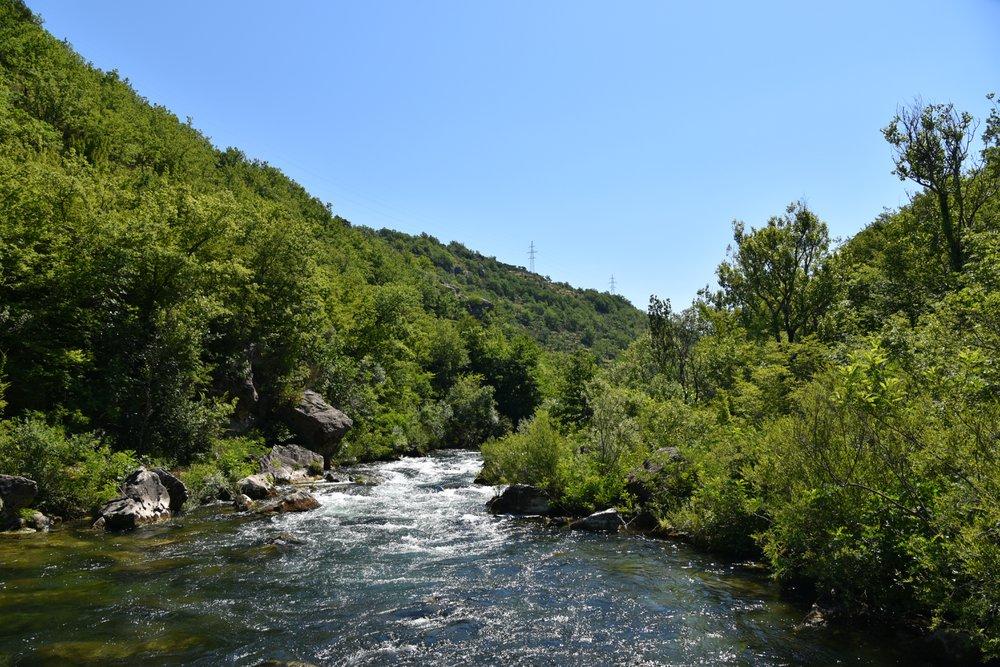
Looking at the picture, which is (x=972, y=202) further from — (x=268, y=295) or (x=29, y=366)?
(x=29, y=366)

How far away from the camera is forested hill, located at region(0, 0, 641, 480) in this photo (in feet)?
72.6

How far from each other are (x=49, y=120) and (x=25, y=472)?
35879mm

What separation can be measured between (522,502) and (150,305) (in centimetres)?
2003

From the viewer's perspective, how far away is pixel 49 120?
4028 centimetres

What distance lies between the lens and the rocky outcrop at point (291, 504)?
2139 centimetres

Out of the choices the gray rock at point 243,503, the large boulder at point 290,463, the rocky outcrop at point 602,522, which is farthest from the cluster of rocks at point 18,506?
the rocky outcrop at point 602,522

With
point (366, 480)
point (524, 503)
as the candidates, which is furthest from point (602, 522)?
point (366, 480)

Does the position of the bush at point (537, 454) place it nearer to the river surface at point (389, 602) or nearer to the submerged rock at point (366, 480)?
the river surface at point (389, 602)


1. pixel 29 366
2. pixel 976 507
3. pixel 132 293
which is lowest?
pixel 976 507

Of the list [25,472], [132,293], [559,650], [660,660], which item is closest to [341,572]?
[559,650]

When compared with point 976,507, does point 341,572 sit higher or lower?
lower

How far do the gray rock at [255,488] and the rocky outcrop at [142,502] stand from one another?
10.7ft

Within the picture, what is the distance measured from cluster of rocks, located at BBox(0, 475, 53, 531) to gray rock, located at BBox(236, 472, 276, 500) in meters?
7.82

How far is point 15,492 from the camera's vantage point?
52.4 feet
